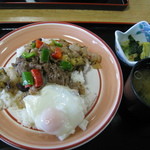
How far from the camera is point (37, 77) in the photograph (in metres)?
1.60

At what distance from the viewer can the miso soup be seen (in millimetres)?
1427

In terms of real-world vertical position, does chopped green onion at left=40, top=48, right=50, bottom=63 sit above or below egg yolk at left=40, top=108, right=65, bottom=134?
above

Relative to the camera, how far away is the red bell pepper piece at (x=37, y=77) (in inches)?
62.4

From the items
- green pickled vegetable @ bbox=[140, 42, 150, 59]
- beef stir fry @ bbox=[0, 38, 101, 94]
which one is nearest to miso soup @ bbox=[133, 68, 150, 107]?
green pickled vegetable @ bbox=[140, 42, 150, 59]

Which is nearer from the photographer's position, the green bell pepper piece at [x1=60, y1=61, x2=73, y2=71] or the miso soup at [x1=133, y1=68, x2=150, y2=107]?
the miso soup at [x1=133, y1=68, x2=150, y2=107]

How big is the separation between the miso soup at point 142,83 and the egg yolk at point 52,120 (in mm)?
673

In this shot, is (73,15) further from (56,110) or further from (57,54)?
(56,110)

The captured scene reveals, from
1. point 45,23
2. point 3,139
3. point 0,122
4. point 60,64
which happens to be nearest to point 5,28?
point 45,23

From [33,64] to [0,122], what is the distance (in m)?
0.60

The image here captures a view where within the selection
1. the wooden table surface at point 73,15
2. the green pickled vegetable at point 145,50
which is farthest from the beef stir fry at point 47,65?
the wooden table surface at point 73,15

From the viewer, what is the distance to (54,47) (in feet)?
6.04

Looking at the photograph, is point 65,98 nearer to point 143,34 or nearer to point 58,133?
point 58,133

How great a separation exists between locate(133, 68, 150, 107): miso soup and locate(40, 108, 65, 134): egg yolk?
0.67 meters

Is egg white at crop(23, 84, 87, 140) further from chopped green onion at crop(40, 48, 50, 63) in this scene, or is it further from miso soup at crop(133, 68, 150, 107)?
miso soup at crop(133, 68, 150, 107)
